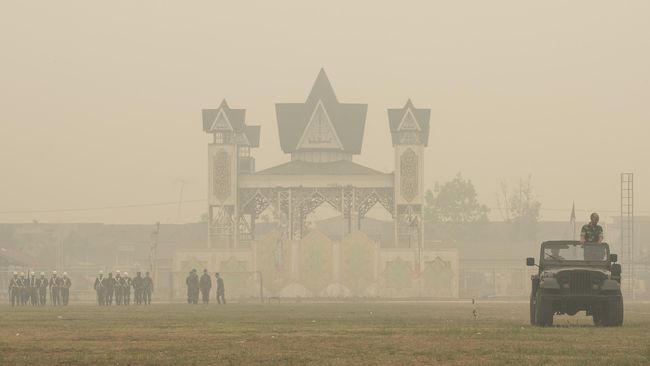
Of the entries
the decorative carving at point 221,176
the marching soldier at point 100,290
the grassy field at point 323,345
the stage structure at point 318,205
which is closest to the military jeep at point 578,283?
the grassy field at point 323,345

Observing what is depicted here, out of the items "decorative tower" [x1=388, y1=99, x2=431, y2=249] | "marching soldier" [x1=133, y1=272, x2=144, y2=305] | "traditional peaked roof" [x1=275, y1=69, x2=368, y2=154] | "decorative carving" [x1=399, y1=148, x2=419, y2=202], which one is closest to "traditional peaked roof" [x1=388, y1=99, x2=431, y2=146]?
"decorative tower" [x1=388, y1=99, x2=431, y2=249]

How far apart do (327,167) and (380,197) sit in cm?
822

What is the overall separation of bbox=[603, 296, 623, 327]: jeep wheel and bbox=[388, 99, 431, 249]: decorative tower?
3851 inches

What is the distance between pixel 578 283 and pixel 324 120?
12394 cm

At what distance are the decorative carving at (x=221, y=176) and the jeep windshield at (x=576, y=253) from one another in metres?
105

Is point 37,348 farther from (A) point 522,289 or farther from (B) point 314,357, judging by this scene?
(A) point 522,289

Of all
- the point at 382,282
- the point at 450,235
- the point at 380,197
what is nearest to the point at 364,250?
the point at 382,282

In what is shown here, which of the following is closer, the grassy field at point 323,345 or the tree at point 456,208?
the grassy field at point 323,345

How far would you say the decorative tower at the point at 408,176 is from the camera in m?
132

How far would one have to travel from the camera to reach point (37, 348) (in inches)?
895

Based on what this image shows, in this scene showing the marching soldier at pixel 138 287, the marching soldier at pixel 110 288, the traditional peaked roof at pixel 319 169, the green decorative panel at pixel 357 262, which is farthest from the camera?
the traditional peaked roof at pixel 319 169

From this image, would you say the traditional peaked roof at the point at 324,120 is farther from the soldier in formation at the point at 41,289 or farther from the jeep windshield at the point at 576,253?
the jeep windshield at the point at 576,253

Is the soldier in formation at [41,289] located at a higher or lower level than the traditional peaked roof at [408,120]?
lower

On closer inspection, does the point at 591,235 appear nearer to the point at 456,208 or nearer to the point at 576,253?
the point at 576,253
